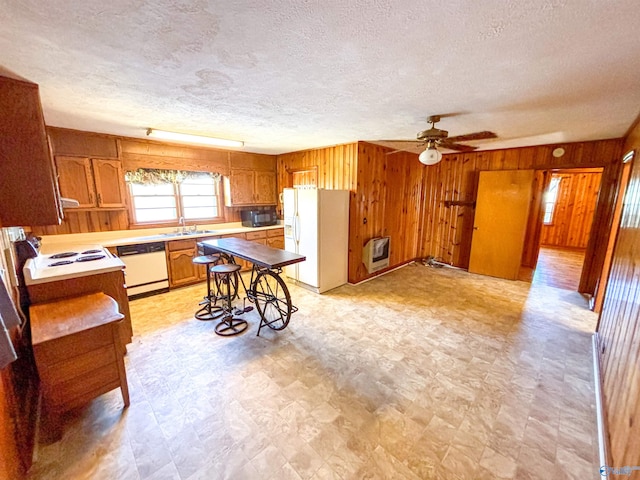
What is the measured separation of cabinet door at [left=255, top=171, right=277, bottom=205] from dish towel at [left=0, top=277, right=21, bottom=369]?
4.40 metres

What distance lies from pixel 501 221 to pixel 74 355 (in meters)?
5.99

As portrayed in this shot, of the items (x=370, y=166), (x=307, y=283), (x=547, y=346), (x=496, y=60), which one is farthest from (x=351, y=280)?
(x=496, y=60)

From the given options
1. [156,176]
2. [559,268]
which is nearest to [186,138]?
[156,176]

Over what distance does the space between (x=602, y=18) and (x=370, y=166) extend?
331 cm

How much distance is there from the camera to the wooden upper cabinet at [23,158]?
1612mm

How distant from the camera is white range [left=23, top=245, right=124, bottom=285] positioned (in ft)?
6.78

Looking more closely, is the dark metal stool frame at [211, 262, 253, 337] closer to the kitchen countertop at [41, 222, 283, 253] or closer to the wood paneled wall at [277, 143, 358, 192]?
the kitchen countertop at [41, 222, 283, 253]

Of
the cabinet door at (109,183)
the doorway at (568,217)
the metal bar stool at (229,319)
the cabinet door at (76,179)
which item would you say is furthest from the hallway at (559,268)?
the cabinet door at (76,179)

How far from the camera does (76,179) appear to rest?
11.4 ft

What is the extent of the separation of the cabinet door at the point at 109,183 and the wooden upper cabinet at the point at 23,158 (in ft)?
6.96

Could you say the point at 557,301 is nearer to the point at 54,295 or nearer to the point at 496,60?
the point at 496,60

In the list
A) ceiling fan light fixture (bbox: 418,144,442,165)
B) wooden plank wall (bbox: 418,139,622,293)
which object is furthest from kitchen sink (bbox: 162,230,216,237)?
wooden plank wall (bbox: 418,139,622,293)

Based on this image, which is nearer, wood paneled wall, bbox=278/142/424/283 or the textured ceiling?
the textured ceiling

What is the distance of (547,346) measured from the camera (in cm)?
271
